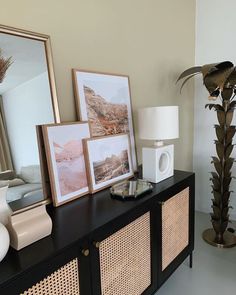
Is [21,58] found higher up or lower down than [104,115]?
higher up

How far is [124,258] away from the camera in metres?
1.38

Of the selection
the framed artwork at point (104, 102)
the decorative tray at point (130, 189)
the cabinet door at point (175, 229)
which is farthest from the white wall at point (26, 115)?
the cabinet door at point (175, 229)

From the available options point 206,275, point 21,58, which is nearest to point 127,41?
point 21,58

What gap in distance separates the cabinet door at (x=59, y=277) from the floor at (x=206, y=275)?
989 mm

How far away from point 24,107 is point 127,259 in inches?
40.0

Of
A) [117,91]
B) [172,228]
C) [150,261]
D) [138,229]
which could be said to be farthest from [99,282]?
[117,91]

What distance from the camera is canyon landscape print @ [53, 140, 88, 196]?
1.42 m

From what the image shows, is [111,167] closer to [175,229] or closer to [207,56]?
[175,229]

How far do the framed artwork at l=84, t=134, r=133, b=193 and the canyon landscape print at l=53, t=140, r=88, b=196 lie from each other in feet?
0.16

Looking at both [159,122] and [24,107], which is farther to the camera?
[159,122]

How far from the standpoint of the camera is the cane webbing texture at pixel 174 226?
5.58ft

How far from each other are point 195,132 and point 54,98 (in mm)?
2099

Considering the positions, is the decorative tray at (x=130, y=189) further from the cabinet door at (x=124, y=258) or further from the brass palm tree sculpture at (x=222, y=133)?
the brass palm tree sculpture at (x=222, y=133)

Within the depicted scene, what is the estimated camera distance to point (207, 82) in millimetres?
2064
